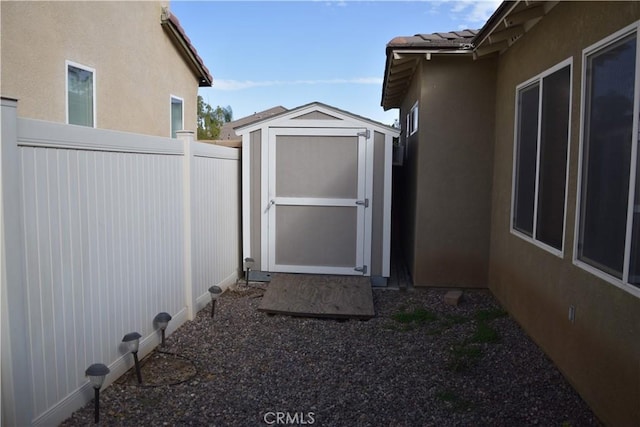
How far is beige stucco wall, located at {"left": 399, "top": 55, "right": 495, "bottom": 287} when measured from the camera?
22.1ft

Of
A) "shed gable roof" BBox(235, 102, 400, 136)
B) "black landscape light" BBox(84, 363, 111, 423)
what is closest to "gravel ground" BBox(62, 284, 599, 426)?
"black landscape light" BBox(84, 363, 111, 423)

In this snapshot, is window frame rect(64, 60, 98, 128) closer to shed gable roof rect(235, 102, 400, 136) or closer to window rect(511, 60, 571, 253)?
shed gable roof rect(235, 102, 400, 136)

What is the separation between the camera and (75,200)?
3.33 metres

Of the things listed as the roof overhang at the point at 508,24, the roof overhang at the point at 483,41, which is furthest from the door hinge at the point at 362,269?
the roof overhang at the point at 508,24

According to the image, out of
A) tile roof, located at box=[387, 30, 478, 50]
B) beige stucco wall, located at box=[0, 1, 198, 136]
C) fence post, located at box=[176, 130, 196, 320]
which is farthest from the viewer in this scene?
tile roof, located at box=[387, 30, 478, 50]

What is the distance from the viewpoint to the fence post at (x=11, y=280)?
Answer: 2621 millimetres

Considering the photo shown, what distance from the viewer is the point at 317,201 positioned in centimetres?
717

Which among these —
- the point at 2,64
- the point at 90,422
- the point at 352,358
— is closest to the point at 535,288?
the point at 352,358

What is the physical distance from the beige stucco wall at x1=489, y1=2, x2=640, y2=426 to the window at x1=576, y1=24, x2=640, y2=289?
0.37 ft

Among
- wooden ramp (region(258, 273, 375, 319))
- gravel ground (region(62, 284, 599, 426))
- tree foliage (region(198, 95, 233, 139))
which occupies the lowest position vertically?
gravel ground (region(62, 284, 599, 426))

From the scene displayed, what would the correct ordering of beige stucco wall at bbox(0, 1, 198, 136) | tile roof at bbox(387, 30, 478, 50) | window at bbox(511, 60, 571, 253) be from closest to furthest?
window at bbox(511, 60, 571, 253) → beige stucco wall at bbox(0, 1, 198, 136) → tile roof at bbox(387, 30, 478, 50)

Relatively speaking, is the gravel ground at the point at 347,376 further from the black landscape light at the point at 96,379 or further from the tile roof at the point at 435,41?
the tile roof at the point at 435,41

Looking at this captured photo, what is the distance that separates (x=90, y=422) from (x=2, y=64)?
165 inches

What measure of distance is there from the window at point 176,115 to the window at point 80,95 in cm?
298
